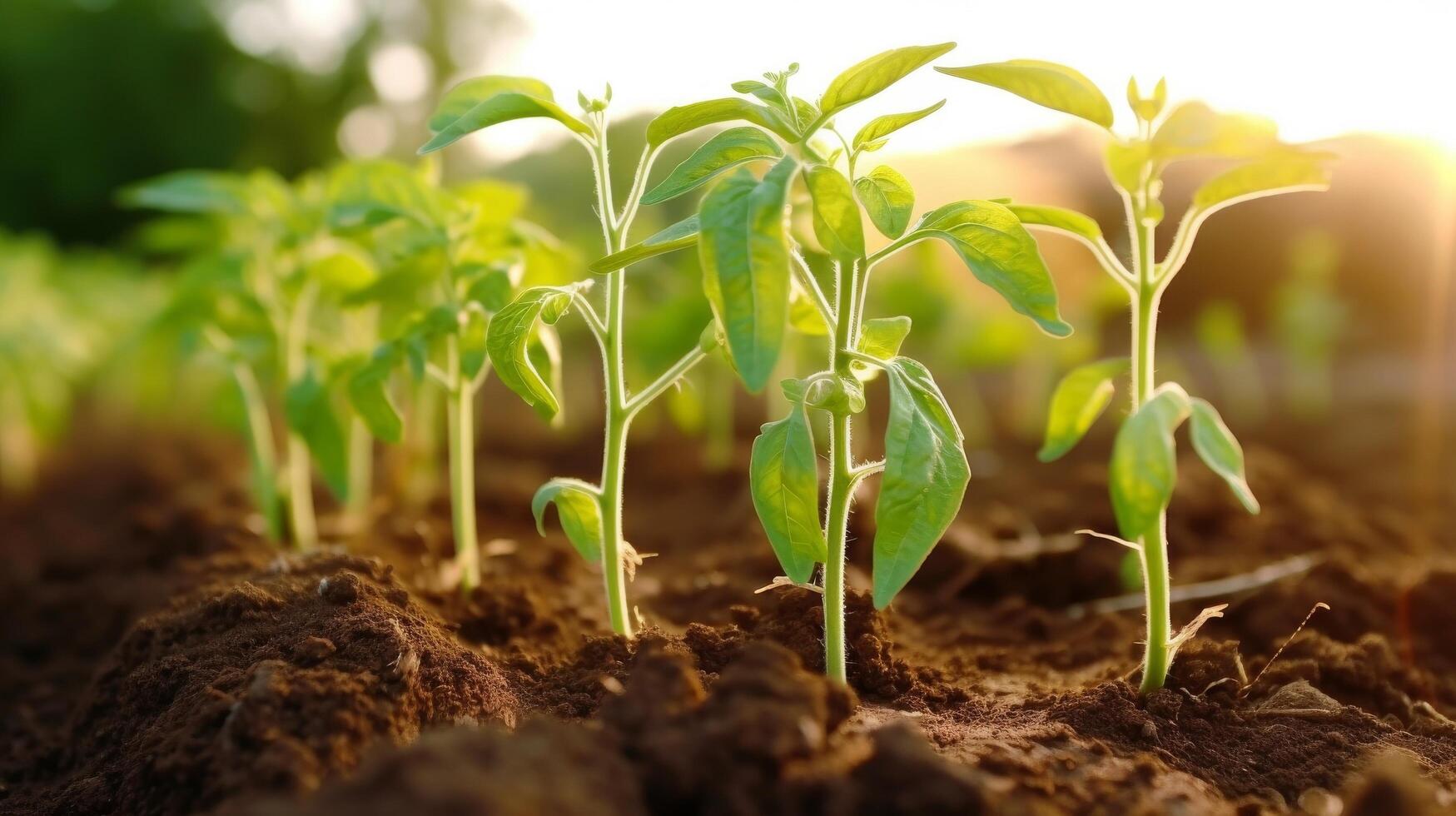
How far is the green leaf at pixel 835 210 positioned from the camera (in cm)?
151

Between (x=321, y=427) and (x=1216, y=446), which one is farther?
(x=321, y=427)

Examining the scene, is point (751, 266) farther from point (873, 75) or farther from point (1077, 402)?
point (1077, 402)

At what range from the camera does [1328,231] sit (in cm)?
859

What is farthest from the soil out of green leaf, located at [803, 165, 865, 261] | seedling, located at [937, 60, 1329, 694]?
green leaf, located at [803, 165, 865, 261]

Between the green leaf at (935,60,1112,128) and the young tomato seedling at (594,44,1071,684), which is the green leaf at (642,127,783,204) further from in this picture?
the green leaf at (935,60,1112,128)

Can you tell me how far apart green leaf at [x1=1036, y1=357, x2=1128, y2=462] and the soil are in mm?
442

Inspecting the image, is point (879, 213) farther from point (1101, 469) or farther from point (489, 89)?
point (1101, 469)

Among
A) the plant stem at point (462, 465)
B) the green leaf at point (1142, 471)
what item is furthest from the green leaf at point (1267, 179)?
the plant stem at point (462, 465)

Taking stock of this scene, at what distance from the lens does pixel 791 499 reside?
5.25ft

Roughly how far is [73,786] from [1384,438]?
18.2ft

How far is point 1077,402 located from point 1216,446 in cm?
41

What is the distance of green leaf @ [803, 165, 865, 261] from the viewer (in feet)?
4.94

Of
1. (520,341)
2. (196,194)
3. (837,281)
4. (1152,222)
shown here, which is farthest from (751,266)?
(196,194)

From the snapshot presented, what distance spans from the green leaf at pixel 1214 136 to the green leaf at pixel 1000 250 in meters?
0.23
